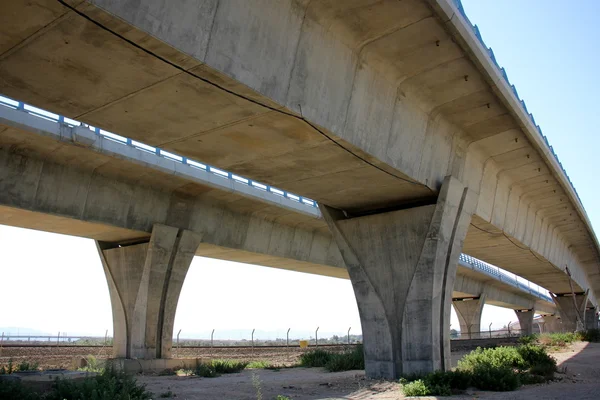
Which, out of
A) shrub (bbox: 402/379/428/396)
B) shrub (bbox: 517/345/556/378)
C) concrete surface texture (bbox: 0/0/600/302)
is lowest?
shrub (bbox: 402/379/428/396)

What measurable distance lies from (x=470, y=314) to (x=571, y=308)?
1406 centimetres

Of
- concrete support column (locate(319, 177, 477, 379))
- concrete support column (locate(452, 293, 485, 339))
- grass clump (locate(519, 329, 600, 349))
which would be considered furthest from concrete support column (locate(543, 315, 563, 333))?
concrete support column (locate(319, 177, 477, 379))

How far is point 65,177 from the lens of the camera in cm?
1811

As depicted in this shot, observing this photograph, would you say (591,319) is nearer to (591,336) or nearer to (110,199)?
(591,336)

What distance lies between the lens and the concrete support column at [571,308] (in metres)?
46.3

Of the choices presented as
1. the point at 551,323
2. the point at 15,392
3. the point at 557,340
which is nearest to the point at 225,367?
the point at 15,392

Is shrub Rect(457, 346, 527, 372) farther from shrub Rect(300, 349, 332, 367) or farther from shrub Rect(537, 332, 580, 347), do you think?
shrub Rect(537, 332, 580, 347)

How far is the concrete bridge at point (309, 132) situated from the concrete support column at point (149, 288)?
104 mm

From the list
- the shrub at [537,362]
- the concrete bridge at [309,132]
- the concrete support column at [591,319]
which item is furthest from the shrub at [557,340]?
the concrete support column at [591,319]

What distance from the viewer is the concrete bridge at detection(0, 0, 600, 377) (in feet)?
25.3

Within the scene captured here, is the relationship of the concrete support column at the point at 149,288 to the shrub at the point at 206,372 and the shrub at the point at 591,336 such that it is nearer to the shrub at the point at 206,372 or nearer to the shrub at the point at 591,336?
the shrub at the point at 206,372

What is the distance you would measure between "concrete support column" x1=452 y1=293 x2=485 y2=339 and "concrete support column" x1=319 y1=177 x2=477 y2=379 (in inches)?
1861

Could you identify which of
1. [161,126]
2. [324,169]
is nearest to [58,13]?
[161,126]

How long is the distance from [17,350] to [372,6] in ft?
87.7
